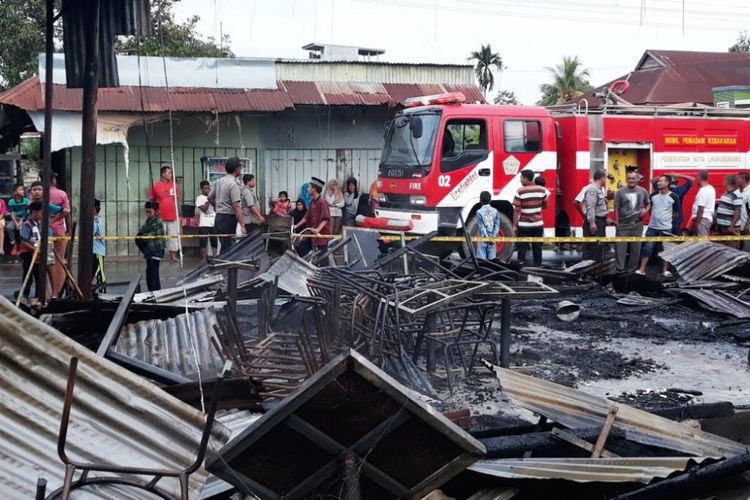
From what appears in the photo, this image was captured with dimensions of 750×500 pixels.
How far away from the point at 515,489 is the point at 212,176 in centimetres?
1466

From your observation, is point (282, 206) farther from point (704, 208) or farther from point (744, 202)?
point (744, 202)

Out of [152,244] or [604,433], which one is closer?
[604,433]

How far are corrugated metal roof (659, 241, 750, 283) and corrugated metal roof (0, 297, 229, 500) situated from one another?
9440mm

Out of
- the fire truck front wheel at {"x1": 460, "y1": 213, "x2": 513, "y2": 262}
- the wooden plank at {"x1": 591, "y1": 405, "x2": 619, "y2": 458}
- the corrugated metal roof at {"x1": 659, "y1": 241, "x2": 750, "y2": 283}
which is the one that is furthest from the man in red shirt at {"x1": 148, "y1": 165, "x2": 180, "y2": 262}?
the wooden plank at {"x1": 591, "y1": 405, "x2": 619, "y2": 458}

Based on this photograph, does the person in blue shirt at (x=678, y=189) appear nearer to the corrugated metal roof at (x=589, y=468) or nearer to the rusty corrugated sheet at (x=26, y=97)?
the rusty corrugated sheet at (x=26, y=97)

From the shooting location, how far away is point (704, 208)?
46.7 feet

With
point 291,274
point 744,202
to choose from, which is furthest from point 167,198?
point 744,202

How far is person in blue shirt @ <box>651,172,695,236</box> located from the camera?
50.2ft

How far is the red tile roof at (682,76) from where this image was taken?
2848 cm

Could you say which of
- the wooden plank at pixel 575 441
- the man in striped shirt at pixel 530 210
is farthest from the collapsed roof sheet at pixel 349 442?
the man in striped shirt at pixel 530 210

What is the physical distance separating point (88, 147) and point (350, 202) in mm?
9408

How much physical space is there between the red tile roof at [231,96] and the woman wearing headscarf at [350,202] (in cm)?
159

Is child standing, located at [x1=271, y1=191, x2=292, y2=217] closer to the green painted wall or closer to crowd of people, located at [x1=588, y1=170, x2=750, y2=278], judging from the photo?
the green painted wall

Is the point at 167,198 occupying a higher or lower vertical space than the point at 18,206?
higher
